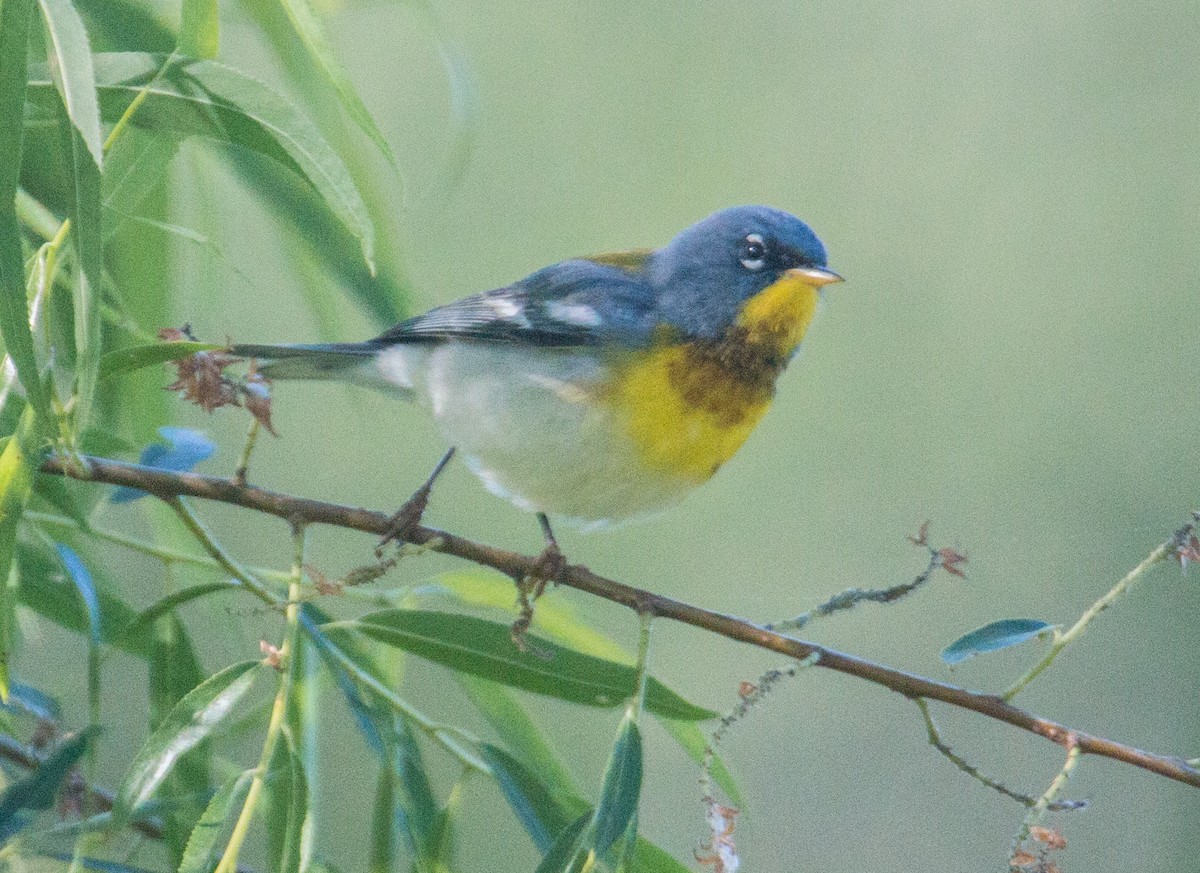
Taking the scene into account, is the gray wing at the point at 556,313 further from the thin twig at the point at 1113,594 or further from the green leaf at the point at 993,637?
the thin twig at the point at 1113,594

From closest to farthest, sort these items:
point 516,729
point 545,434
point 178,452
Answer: point 178,452
point 516,729
point 545,434

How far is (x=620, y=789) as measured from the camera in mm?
1294

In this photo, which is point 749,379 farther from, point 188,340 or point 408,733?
point 188,340

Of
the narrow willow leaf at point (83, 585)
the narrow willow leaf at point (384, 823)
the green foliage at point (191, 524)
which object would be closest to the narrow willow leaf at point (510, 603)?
the green foliage at point (191, 524)

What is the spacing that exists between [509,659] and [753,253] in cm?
111

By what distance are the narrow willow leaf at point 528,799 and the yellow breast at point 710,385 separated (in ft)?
2.23

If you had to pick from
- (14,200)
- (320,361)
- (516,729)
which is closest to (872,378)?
(320,361)

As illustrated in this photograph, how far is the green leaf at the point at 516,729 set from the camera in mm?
1776

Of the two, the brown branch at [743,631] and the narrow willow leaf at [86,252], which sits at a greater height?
the narrow willow leaf at [86,252]

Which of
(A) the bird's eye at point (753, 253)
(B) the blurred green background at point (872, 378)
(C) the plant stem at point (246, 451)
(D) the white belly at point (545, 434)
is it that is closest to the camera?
(C) the plant stem at point (246, 451)

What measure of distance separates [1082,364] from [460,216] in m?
2.93

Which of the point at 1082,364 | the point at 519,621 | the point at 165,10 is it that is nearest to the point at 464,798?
the point at 519,621

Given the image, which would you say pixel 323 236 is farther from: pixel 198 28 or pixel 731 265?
pixel 731 265

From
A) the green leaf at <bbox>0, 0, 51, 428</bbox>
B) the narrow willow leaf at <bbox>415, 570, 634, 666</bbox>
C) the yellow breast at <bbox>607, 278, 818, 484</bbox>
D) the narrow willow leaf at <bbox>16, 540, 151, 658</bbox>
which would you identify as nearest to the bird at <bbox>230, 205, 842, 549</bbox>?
the yellow breast at <bbox>607, 278, 818, 484</bbox>
